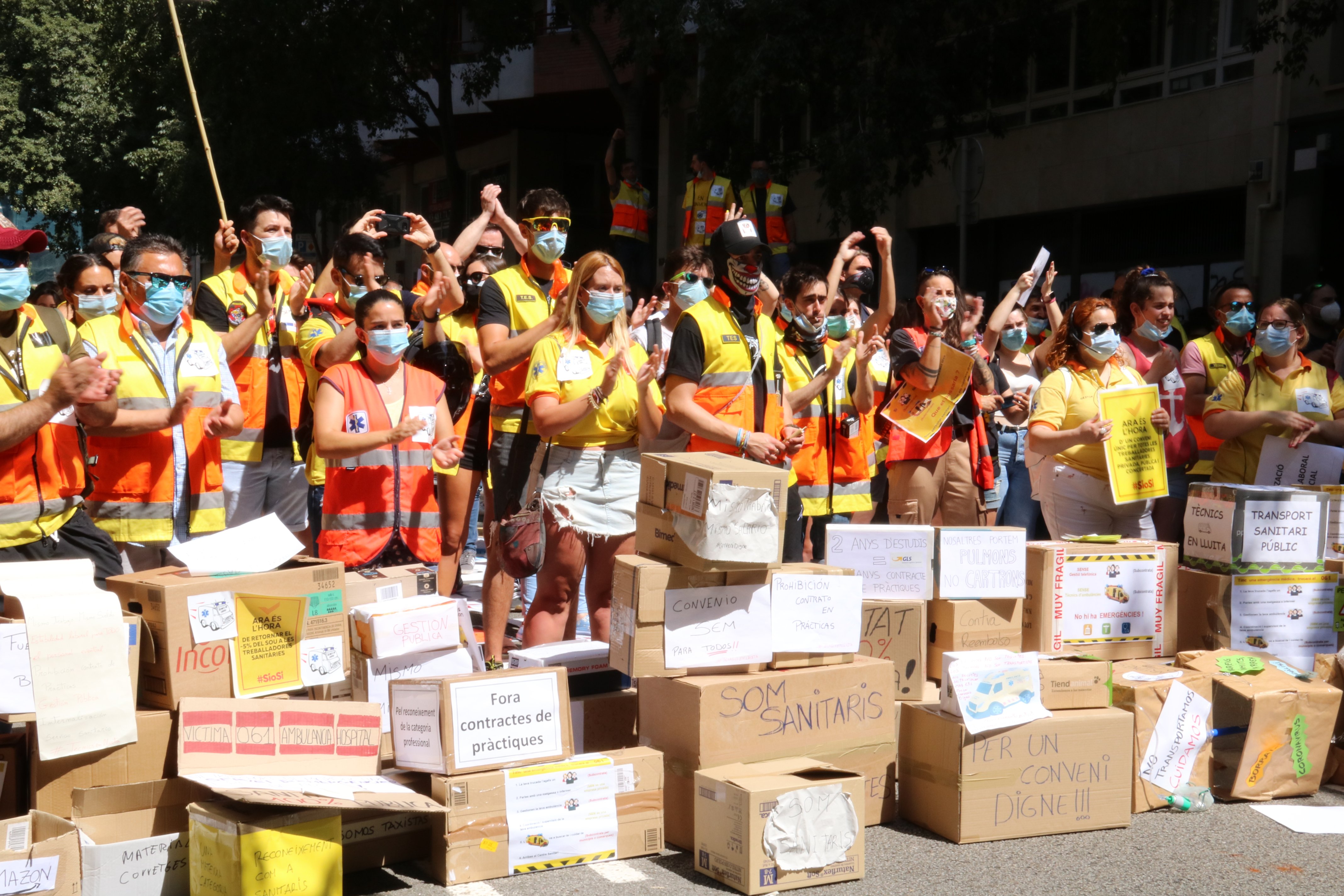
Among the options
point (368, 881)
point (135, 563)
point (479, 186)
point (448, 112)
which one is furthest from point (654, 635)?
point (479, 186)

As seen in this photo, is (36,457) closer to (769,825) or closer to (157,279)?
(157,279)

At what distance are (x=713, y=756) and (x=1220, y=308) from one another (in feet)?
16.2

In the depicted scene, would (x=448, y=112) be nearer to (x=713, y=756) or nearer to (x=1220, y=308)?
(x=1220, y=308)

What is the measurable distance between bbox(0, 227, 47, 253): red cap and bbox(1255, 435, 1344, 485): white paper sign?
5.76m

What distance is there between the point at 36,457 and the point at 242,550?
31.6 inches

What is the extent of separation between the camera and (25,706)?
12.9 ft

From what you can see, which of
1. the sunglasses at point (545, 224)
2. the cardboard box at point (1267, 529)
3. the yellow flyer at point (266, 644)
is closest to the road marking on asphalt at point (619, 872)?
the yellow flyer at point (266, 644)

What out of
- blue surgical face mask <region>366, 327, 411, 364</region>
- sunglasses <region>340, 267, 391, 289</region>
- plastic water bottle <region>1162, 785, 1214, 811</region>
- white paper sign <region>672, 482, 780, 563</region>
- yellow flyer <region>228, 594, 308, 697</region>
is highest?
sunglasses <region>340, 267, 391, 289</region>

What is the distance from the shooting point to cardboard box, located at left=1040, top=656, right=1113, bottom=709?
15.9 feet

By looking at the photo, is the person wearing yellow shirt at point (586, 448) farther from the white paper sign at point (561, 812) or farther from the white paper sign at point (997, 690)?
the white paper sign at point (997, 690)

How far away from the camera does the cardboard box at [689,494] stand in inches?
178

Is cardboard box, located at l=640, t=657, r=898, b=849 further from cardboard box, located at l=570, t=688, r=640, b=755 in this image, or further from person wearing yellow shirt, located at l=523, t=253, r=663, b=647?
person wearing yellow shirt, located at l=523, t=253, r=663, b=647

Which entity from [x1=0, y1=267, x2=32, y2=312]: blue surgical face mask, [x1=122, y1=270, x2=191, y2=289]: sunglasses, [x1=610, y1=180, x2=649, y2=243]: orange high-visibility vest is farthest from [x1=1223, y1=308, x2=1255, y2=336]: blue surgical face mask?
[x1=610, y1=180, x2=649, y2=243]: orange high-visibility vest

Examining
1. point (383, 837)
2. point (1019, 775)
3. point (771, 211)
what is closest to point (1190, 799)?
point (1019, 775)
